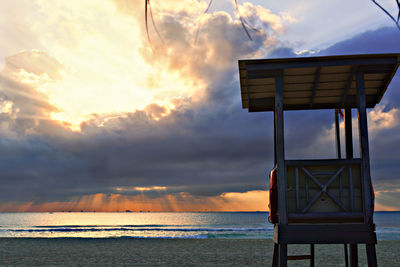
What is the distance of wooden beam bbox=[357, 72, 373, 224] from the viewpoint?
6.39 metres

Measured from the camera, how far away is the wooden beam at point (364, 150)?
6.39 metres

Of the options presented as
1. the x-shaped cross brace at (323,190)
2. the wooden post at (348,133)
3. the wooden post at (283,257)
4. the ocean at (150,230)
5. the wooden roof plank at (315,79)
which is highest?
the wooden roof plank at (315,79)

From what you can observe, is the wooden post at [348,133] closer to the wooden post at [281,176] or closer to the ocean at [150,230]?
the wooden post at [281,176]

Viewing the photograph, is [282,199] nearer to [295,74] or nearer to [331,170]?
[331,170]

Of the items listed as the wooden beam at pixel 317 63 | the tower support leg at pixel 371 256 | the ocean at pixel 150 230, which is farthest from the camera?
the ocean at pixel 150 230

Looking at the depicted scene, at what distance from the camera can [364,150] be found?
6551 millimetres

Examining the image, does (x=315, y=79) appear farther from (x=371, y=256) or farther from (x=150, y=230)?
(x=150, y=230)

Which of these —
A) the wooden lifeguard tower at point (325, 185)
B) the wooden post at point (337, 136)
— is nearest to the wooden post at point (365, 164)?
the wooden lifeguard tower at point (325, 185)

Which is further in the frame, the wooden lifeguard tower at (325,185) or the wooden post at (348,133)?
the wooden post at (348,133)

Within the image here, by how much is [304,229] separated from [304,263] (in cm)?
973

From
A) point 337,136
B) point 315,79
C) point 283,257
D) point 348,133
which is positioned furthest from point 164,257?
point 315,79

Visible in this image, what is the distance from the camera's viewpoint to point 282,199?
645cm

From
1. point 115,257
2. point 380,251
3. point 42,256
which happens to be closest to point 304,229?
point 115,257

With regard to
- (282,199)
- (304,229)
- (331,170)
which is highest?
(331,170)
